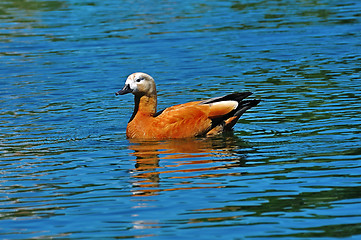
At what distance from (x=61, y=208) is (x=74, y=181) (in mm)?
1250

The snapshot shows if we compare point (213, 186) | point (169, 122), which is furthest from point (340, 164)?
point (169, 122)

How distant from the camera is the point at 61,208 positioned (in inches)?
346

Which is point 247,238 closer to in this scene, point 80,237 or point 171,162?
point 80,237

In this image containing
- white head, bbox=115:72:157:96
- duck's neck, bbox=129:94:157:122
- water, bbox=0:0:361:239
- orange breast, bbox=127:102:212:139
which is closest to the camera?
water, bbox=0:0:361:239

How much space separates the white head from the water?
2.56 ft

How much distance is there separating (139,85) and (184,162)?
249cm

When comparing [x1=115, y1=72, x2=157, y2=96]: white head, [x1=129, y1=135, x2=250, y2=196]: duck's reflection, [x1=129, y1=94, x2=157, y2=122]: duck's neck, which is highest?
[x1=115, y1=72, x2=157, y2=96]: white head

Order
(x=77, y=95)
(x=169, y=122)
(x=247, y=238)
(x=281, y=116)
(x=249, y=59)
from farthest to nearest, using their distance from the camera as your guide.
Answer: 1. (x=249, y=59)
2. (x=77, y=95)
3. (x=281, y=116)
4. (x=169, y=122)
5. (x=247, y=238)

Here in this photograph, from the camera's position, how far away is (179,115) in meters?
12.6

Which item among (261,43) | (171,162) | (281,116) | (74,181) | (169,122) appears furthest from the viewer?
(261,43)

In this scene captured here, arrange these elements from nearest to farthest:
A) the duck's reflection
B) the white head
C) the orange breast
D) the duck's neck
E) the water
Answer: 1. the water
2. the duck's reflection
3. the orange breast
4. the white head
5. the duck's neck

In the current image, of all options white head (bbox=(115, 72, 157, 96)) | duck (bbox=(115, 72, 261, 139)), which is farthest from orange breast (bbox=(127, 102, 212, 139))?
white head (bbox=(115, 72, 157, 96))

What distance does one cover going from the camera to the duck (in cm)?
1252

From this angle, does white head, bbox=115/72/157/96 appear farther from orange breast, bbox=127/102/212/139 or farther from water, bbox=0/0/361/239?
water, bbox=0/0/361/239
